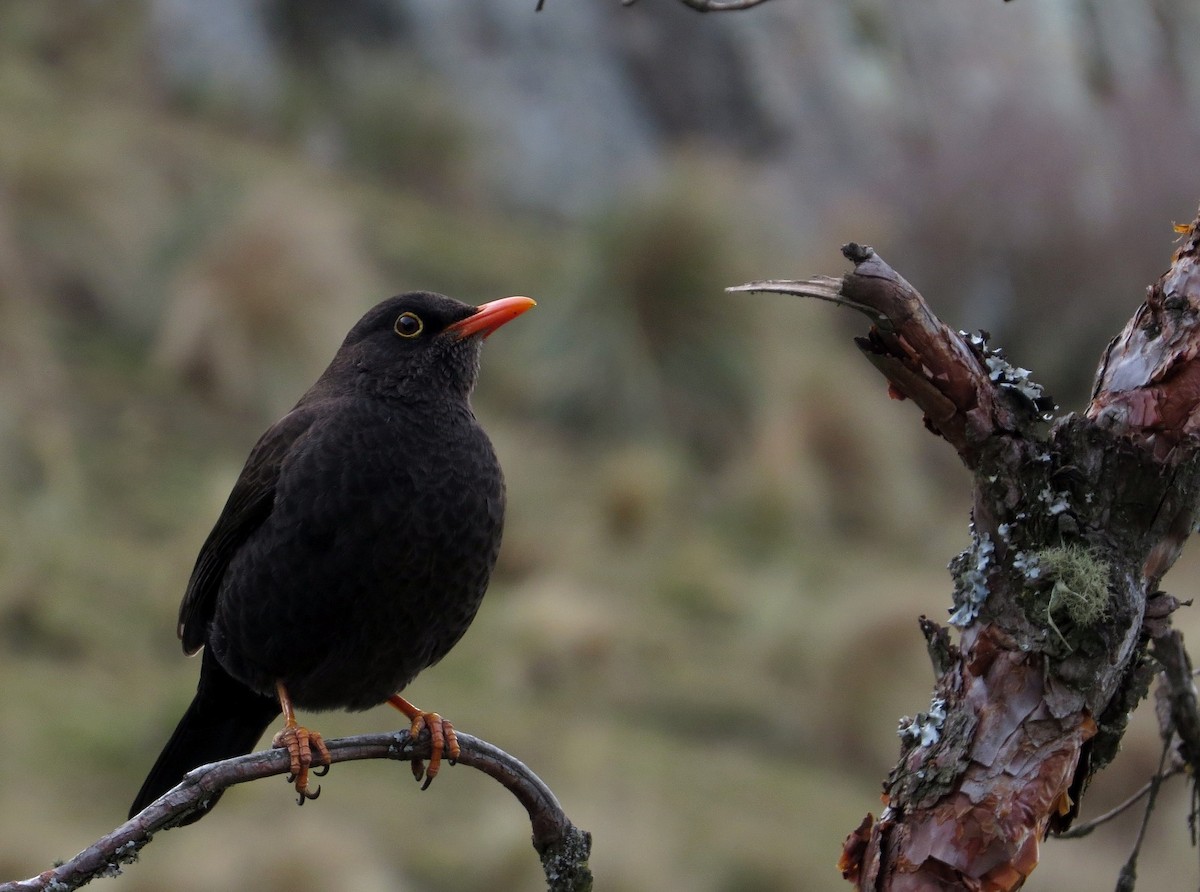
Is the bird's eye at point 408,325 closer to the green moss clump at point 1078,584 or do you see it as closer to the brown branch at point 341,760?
the brown branch at point 341,760

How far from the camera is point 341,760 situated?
285 centimetres

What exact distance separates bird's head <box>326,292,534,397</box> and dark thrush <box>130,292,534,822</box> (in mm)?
11

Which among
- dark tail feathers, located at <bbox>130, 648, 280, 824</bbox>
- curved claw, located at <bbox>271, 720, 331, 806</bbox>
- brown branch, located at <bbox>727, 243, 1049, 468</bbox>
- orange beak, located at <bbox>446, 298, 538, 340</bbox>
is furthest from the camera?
orange beak, located at <bbox>446, 298, 538, 340</bbox>

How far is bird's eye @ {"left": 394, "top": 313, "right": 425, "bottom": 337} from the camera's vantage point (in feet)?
13.7

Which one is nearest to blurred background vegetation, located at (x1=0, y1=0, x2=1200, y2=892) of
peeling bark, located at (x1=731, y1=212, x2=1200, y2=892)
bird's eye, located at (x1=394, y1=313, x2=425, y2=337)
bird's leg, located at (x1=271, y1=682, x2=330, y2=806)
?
bird's eye, located at (x1=394, y1=313, x2=425, y2=337)

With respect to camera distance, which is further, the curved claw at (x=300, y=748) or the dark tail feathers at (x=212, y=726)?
the dark tail feathers at (x=212, y=726)

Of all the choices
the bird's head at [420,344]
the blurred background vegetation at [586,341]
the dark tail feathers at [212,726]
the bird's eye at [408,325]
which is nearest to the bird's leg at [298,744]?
the dark tail feathers at [212,726]

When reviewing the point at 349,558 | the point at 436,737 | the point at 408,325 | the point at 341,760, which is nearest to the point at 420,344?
the point at 408,325

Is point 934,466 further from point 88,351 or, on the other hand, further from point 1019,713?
point 1019,713

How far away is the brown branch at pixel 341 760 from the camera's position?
2.33 metres

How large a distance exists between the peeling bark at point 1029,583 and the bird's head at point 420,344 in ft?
6.16

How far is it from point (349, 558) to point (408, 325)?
976 millimetres

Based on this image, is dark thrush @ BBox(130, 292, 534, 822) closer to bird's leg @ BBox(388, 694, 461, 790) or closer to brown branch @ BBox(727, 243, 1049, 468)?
bird's leg @ BBox(388, 694, 461, 790)

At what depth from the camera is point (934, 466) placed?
14.2 meters
